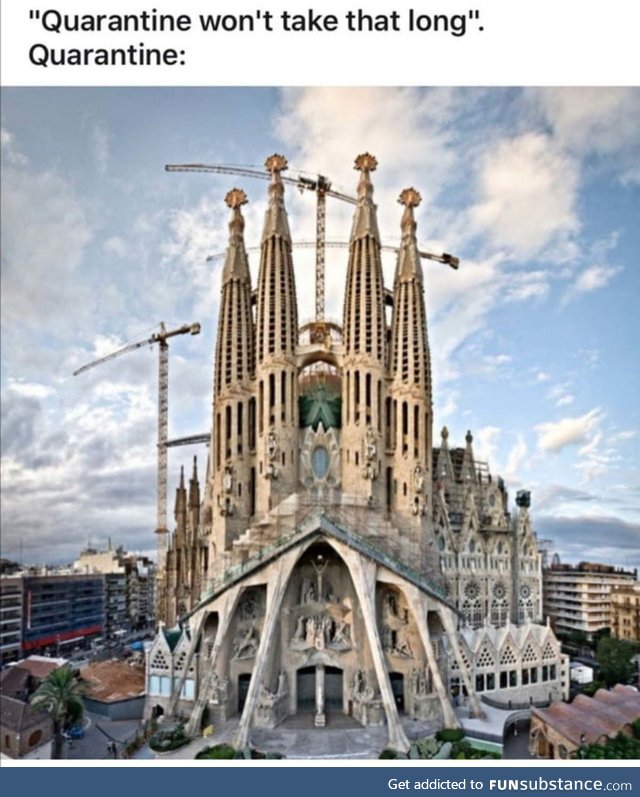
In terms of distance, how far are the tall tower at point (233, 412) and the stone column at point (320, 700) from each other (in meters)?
6.30

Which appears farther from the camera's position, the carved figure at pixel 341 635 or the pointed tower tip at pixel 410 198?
the pointed tower tip at pixel 410 198

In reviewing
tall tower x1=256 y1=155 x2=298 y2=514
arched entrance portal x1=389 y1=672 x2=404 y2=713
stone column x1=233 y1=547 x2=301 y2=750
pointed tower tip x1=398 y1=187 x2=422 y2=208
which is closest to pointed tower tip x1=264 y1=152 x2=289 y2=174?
tall tower x1=256 y1=155 x2=298 y2=514

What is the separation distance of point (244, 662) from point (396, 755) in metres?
7.24

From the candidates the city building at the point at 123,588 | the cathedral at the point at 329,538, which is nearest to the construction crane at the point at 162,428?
the city building at the point at 123,588

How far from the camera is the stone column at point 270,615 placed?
20383 mm

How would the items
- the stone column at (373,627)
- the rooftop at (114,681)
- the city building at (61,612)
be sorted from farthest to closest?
1. the city building at (61,612)
2. the rooftop at (114,681)
3. the stone column at (373,627)

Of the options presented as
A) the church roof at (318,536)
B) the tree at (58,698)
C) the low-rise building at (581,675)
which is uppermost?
the church roof at (318,536)

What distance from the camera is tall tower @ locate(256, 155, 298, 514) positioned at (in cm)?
Result: 2625

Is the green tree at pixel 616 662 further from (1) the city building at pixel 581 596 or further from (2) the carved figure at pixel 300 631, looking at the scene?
(2) the carved figure at pixel 300 631

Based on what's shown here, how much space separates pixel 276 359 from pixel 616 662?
2095 centimetres

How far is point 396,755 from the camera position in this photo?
1850 cm

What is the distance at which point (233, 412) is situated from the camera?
27531 millimetres

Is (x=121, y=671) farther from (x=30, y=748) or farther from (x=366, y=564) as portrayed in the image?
(x=366, y=564)

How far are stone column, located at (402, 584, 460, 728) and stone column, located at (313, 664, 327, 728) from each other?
393 cm
